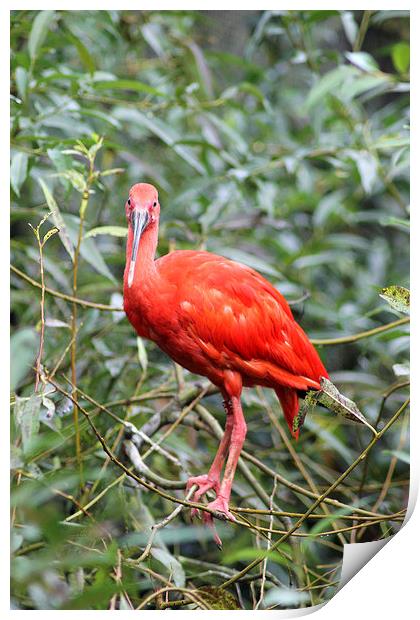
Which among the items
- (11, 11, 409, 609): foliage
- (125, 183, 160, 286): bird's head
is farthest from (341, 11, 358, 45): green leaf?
(125, 183, 160, 286): bird's head

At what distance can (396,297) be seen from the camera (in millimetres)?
911

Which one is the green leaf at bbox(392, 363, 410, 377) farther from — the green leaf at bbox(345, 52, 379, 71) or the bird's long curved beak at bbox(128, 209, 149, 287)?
the green leaf at bbox(345, 52, 379, 71)

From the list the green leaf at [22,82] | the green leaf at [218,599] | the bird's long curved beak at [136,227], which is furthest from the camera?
the green leaf at [22,82]

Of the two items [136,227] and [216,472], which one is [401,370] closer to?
[216,472]

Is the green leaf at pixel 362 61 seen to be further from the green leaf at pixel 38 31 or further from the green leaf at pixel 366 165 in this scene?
the green leaf at pixel 38 31

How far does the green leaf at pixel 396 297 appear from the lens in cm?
91

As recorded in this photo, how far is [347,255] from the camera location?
180cm

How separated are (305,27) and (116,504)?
2.95 feet

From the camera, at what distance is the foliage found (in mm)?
949

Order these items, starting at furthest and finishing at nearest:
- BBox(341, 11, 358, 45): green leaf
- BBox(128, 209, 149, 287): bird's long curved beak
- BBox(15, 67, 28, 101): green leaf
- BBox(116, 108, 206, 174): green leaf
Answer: BBox(341, 11, 358, 45): green leaf → BBox(116, 108, 206, 174): green leaf → BBox(15, 67, 28, 101): green leaf → BBox(128, 209, 149, 287): bird's long curved beak

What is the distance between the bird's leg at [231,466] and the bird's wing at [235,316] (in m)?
0.06

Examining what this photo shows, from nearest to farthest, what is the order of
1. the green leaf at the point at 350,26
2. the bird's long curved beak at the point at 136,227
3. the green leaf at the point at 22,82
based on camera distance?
the bird's long curved beak at the point at 136,227
the green leaf at the point at 22,82
the green leaf at the point at 350,26

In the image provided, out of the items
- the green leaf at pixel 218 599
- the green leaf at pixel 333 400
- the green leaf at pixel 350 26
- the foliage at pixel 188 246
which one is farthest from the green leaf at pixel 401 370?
the green leaf at pixel 350 26

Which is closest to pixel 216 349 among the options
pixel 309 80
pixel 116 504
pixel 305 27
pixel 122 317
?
pixel 116 504
